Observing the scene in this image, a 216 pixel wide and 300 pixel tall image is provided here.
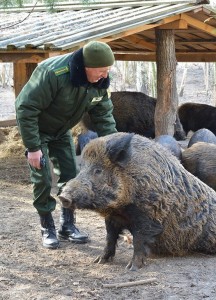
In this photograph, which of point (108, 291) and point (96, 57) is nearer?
point (108, 291)

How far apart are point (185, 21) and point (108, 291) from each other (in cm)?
672

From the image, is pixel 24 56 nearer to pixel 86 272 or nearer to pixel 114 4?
pixel 114 4

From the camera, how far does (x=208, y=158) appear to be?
29.5ft

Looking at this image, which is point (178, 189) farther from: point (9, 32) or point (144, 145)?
point (9, 32)

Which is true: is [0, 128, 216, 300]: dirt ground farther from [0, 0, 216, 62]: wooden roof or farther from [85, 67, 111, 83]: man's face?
[0, 0, 216, 62]: wooden roof

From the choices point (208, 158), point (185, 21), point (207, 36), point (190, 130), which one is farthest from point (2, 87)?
point (208, 158)

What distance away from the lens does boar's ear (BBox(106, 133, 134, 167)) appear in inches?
211

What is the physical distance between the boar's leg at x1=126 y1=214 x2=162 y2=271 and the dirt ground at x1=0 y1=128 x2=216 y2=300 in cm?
8

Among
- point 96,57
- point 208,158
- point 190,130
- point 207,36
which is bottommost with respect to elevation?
point 190,130

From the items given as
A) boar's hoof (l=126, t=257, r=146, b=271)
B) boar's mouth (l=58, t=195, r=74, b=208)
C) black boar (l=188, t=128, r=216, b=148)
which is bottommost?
black boar (l=188, t=128, r=216, b=148)

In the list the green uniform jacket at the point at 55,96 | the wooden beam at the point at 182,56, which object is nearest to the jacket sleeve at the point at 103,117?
the green uniform jacket at the point at 55,96

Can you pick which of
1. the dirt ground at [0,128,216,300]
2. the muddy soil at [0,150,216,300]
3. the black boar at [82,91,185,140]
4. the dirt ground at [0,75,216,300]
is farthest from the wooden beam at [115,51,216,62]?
the muddy soil at [0,150,216,300]

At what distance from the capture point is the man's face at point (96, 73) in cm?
558

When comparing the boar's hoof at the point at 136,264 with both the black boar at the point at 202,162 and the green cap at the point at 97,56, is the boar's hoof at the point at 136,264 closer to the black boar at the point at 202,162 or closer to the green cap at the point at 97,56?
the green cap at the point at 97,56
